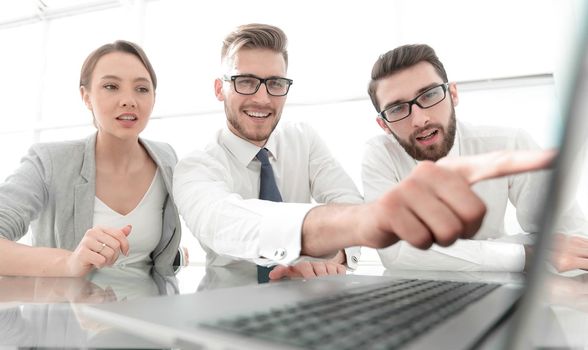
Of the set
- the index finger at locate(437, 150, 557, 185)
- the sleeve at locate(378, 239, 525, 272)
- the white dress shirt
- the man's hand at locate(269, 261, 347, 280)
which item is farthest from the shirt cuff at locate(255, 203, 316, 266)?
the white dress shirt

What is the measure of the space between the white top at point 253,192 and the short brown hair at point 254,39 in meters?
0.31

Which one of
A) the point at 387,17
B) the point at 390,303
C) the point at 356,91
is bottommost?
the point at 390,303

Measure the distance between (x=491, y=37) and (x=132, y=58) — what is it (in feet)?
8.64

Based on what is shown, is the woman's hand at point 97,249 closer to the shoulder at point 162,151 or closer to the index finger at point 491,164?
the shoulder at point 162,151

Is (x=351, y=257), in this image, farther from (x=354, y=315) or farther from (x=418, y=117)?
(x=354, y=315)

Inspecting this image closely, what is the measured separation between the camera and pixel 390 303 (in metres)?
0.46

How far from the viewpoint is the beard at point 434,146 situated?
154 centimetres

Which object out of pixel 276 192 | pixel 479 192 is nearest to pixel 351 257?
pixel 276 192

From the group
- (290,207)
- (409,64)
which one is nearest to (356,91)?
(409,64)

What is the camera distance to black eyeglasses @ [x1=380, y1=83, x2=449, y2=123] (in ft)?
5.01

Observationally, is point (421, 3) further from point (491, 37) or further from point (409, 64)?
point (409, 64)

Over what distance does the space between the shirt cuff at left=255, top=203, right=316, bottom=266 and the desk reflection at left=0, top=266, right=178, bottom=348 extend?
22 centimetres

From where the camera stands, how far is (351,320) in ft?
1.18

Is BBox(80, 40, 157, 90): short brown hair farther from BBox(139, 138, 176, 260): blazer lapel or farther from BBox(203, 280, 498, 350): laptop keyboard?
BBox(203, 280, 498, 350): laptop keyboard
